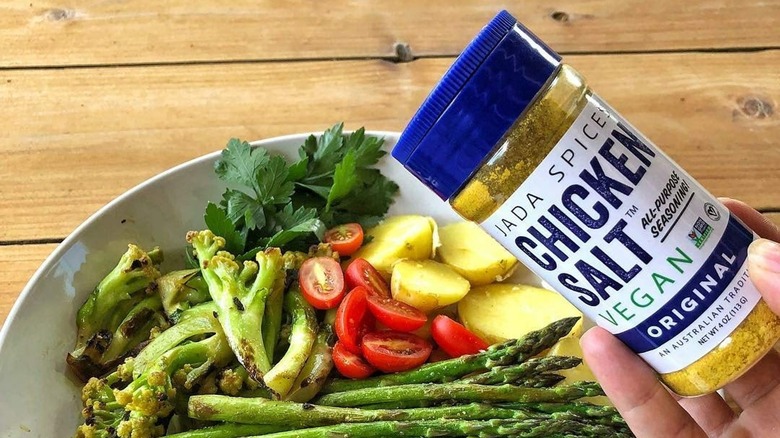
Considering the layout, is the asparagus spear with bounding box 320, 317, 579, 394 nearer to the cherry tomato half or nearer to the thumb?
the cherry tomato half

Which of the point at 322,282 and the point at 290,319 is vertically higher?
the point at 322,282

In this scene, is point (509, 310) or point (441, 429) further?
point (509, 310)

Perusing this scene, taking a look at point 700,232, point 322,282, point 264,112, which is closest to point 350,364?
point 322,282

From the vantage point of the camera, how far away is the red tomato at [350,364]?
1618 mm

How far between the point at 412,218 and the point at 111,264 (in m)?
0.72

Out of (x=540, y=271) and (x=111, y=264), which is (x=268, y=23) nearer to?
(x=111, y=264)

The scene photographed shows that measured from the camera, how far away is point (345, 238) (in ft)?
5.93

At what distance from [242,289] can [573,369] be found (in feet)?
2.44

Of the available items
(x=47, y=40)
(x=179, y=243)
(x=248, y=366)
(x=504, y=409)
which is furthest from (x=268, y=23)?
(x=504, y=409)

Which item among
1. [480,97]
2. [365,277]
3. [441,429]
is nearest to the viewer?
[480,97]

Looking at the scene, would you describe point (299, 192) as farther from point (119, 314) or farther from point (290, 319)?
point (119, 314)

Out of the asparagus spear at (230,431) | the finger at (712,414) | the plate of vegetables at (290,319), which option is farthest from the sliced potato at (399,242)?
the finger at (712,414)

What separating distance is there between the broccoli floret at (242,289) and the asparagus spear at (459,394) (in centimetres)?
18

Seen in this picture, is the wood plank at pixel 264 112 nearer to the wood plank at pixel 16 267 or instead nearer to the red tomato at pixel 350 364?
the wood plank at pixel 16 267
